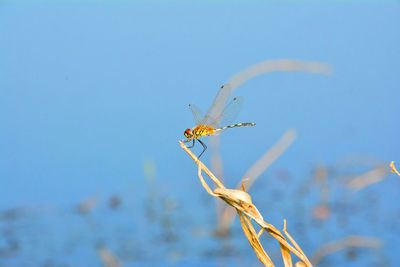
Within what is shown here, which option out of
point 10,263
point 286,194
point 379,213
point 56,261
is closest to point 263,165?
point 286,194

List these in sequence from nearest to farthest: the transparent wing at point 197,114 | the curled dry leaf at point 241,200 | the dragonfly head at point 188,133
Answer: the curled dry leaf at point 241,200 → the dragonfly head at point 188,133 → the transparent wing at point 197,114

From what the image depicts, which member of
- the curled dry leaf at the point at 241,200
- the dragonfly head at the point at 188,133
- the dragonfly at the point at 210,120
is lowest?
the curled dry leaf at the point at 241,200

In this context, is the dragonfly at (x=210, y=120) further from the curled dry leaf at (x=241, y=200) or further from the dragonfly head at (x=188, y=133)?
the curled dry leaf at (x=241, y=200)

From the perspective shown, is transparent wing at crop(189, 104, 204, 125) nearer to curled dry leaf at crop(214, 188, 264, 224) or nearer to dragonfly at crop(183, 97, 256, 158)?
dragonfly at crop(183, 97, 256, 158)

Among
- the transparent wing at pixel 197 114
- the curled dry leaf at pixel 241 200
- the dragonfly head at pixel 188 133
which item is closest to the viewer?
the curled dry leaf at pixel 241 200

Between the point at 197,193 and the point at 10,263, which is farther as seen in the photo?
the point at 197,193

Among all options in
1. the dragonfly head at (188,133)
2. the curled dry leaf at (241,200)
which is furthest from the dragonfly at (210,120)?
the curled dry leaf at (241,200)

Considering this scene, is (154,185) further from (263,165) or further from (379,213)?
(379,213)

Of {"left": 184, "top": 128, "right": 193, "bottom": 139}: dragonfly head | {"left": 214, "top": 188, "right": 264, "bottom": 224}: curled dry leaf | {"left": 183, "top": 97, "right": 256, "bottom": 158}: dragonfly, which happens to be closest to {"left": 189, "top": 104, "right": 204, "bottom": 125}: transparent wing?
{"left": 183, "top": 97, "right": 256, "bottom": 158}: dragonfly
